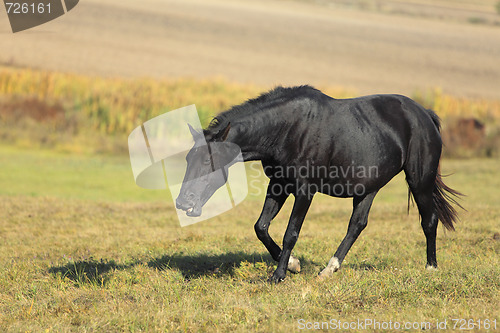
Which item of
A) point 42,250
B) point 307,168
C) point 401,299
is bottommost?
point 42,250

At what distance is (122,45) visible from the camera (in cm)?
3516

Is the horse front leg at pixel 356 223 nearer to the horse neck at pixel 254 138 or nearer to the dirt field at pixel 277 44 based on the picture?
the horse neck at pixel 254 138

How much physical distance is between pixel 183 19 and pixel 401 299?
40703 mm

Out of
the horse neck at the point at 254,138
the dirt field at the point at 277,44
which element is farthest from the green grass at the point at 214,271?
the dirt field at the point at 277,44

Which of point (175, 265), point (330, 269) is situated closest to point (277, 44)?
point (175, 265)

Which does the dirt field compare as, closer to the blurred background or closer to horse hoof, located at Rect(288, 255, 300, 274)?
the blurred background

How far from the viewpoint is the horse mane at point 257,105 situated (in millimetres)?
5781

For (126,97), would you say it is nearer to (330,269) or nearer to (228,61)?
(228,61)

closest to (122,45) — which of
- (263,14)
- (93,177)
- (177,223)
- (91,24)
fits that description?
(91,24)

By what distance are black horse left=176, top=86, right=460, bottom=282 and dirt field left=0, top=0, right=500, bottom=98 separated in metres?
17.7

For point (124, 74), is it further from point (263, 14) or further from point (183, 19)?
point (263, 14)

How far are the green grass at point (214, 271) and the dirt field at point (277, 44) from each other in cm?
1370

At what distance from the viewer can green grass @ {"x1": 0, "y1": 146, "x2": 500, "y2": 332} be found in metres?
5.12

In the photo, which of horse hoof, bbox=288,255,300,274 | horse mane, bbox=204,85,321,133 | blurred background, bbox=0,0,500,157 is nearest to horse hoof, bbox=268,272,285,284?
horse hoof, bbox=288,255,300,274
